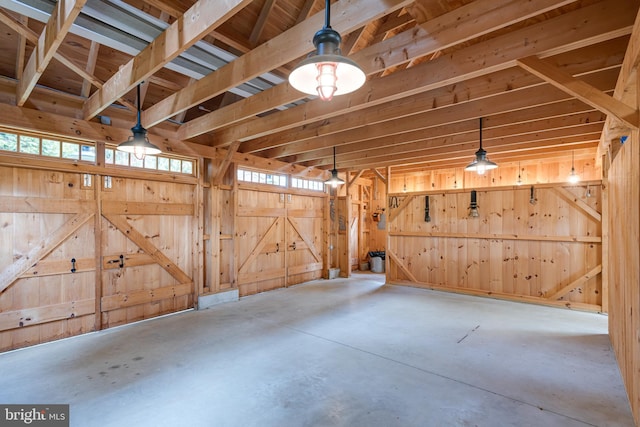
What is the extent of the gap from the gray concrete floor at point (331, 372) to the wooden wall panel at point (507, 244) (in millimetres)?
813

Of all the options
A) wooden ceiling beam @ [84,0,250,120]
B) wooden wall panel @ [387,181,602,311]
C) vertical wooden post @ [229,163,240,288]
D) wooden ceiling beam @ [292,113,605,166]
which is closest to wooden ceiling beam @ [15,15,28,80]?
wooden ceiling beam @ [84,0,250,120]

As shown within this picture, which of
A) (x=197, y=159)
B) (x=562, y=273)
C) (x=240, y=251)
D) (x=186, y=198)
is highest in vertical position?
(x=197, y=159)

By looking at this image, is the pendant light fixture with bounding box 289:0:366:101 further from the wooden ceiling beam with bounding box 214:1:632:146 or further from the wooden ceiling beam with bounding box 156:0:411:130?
the wooden ceiling beam with bounding box 214:1:632:146

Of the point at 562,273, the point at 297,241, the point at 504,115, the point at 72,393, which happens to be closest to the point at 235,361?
the point at 72,393

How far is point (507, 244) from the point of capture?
5.63 m

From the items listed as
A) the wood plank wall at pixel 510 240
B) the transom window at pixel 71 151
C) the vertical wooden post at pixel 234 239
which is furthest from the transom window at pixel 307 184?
the transom window at pixel 71 151

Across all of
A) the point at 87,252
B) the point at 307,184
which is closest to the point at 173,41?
the point at 87,252

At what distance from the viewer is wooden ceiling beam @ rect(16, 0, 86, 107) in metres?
1.82

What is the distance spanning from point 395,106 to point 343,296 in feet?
11.9

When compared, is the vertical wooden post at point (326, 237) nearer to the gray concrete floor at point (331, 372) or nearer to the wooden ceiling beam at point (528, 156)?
the wooden ceiling beam at point (528, 156)

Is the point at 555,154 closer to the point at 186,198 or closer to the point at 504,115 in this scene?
the point at 504,115

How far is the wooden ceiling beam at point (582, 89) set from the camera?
214 cm

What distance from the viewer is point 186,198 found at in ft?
15.8

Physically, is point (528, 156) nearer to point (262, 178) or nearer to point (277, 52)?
point (262, 178)
